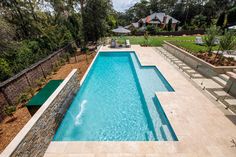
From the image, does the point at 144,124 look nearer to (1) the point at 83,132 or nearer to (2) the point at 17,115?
(1) the point at 83,132

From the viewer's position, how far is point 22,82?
7.24 m

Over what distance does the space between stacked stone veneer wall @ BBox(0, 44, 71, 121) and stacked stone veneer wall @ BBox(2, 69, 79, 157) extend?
100 inches

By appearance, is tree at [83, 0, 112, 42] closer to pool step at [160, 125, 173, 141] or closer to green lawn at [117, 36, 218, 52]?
green lawn at [117, 36, 218, 52]

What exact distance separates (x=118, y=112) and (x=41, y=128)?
10.8 feet

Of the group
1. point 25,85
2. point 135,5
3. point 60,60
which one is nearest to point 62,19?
point 60,60

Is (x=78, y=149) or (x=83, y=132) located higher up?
(x=78, y=149)

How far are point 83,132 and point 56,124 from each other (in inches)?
41.5

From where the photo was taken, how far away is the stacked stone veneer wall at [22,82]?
19.2 ft

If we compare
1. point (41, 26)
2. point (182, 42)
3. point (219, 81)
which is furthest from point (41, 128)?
point (182, 42)

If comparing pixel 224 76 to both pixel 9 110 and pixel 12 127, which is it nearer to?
pixel 12 127

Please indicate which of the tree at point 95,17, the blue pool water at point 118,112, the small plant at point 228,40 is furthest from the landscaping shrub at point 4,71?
the small plant at point 228,40

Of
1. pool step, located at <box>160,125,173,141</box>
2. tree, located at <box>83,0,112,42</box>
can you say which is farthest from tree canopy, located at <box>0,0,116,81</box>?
pool step, located at <box>160,125,173,141</box>

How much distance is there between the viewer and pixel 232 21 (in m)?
31.1

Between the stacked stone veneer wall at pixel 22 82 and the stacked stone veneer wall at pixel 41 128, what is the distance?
8.37ft
